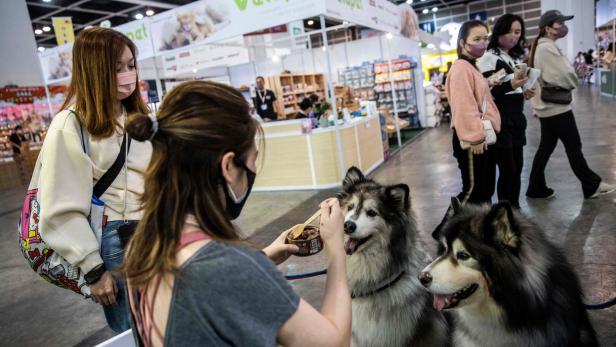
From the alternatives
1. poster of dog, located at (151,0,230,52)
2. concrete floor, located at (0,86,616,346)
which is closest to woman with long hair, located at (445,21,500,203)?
concrete floor, located at (0,86,616,346)

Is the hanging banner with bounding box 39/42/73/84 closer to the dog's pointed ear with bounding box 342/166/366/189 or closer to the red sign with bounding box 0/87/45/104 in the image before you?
the red sign with bounding box 0/87/45/104

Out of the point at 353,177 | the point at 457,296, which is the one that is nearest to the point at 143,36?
the point at 353,177

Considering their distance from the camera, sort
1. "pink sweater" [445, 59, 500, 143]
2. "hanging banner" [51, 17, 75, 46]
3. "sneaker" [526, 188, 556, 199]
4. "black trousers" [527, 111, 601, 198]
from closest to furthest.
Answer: "pink sweater" [445, 59, 500, 143] < "black trousers" [527, 111, 601, 198] < "sneaker" [526, 188, 556, 199] < "hanging banner" [51, 17, 75, 46]

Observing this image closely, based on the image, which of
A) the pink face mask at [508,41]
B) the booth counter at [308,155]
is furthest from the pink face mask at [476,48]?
the booth counter at [308,155]

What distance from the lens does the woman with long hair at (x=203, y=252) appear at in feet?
2.48

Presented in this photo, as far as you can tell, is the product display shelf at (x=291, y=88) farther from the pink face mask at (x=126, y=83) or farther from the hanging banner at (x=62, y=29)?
the pink face mask at (x=126, y=83)

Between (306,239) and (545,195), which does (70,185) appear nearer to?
(306,239)

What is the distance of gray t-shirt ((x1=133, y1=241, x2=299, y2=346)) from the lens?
749mm

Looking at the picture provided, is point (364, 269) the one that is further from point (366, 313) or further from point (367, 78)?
point (367, 78)

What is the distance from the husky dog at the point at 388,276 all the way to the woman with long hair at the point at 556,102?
107 inches

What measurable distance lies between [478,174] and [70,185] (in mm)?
2784

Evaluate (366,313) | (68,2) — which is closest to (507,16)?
(366,313)

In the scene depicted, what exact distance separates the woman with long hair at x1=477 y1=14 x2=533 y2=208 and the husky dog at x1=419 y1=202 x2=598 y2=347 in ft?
6.00

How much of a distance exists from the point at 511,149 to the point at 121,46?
2991 millimetres
